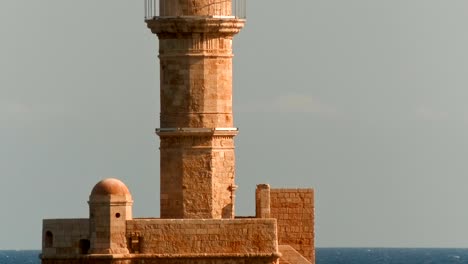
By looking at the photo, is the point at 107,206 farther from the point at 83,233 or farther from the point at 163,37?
the point at 163,37

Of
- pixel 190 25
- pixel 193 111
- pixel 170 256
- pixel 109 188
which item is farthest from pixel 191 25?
pixel 170 256

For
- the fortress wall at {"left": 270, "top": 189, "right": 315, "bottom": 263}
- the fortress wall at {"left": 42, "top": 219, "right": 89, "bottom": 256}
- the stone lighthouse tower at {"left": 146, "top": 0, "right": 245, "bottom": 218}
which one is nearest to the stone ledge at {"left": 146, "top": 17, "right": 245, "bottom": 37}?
the stone lighthouse tower at {"left": 146, "top": 0, "right": 245, "bottom": 218}

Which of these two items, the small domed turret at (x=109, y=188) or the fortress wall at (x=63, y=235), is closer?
Answer: the small domed turret at (x=109, y=188)

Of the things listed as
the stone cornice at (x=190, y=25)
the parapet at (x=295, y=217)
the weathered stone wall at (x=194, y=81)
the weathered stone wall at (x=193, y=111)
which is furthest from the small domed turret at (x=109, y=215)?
the parapet at (x=295, y=217)

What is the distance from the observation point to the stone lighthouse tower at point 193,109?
57.7 meters

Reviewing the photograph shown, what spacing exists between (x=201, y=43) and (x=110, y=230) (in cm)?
629

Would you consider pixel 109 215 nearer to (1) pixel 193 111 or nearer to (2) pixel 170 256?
(2) pixel 170 256

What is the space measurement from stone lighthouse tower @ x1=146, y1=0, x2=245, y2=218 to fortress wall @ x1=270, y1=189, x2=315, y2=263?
5.50 feet

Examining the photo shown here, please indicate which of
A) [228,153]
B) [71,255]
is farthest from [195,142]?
[71,255]

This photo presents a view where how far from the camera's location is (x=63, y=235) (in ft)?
183

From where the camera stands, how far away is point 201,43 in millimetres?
57875

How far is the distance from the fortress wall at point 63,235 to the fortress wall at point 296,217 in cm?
622

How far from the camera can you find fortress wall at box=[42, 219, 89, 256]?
5562cm

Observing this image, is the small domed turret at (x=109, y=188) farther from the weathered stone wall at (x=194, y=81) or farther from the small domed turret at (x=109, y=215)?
the weathered stone wall at (x=194, y=81)
